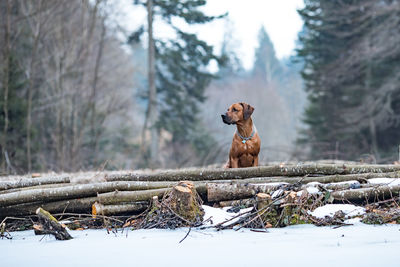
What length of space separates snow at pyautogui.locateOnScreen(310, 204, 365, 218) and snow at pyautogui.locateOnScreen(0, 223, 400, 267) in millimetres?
220

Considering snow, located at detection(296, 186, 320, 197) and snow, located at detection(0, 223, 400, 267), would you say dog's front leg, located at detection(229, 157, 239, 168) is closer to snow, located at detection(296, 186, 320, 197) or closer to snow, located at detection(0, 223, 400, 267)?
snow, located at detection(296, 186, 320, 197)

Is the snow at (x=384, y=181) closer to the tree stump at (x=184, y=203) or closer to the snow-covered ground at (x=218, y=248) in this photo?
the snow-covered ground at (x=218, y=248)

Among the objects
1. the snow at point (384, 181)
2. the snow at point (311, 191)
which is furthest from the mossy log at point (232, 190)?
the snow at point (384, 181)

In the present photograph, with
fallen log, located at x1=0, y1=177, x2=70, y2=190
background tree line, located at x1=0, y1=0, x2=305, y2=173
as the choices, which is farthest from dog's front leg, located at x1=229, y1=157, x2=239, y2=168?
background tree line, located at x1=0, y1=0, x2=305, y2=173

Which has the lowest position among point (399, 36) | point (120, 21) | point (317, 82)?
point (317, 82)

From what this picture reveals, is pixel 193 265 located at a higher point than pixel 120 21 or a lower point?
lower

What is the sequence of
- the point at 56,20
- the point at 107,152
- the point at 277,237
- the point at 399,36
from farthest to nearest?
the point at 107,152, the point at 399,36, the point at 56,20, the point at 277,237

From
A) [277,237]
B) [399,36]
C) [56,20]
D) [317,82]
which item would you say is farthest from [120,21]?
[277,237]

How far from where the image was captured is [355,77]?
60.9 ft

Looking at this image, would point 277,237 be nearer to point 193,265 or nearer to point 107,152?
point 193,265

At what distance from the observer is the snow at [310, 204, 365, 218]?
3670 millimetres

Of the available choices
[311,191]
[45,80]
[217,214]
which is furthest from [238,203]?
[45,80]

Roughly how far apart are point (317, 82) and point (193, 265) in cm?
1851

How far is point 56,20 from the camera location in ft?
45.0
